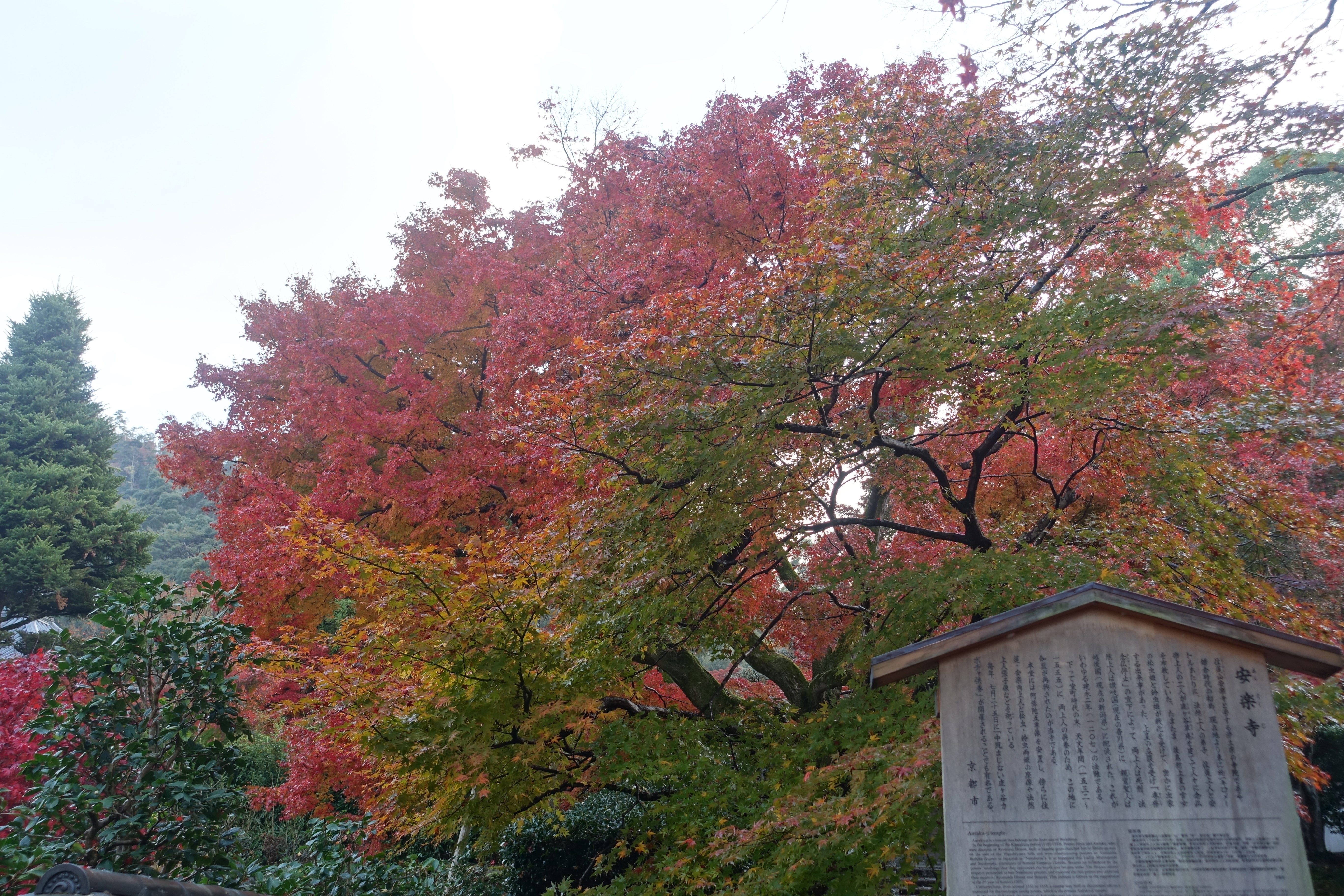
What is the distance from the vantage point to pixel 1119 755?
359cm

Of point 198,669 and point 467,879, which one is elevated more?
point 198,669

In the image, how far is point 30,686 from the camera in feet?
26.1

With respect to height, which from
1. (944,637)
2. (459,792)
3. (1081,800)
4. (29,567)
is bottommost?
(459,792)

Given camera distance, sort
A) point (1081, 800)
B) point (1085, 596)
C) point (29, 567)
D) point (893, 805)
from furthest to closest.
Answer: point (29, 567), point (893, 805), point (1085, 596), point (1081, 800)

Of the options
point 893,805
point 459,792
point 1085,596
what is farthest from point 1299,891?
point 459,792

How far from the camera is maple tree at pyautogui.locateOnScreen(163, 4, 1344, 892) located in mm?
6539

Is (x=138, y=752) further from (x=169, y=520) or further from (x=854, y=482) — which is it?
(x=169, y=520)

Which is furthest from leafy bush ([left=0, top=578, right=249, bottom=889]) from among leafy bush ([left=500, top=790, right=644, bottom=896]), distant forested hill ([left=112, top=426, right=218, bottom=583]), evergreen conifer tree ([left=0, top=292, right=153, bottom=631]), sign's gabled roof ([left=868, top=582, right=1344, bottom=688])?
distant forested hill ([left=112, top=426, right=218, bottom=583])

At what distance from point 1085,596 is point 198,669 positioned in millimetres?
5987

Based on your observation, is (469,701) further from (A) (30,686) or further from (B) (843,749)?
(A) (30,686)

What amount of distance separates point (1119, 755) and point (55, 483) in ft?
87.7

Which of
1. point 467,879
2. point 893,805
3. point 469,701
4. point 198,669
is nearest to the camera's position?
point 893,805

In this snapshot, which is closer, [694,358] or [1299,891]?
[1299,891]

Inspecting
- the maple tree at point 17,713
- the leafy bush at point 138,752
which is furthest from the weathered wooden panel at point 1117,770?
the maple tree at point 17,713
